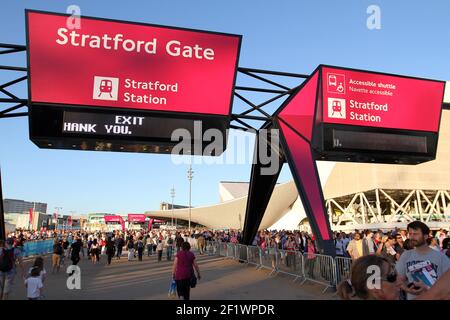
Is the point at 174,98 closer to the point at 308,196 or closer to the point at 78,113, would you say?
the point at 78,113

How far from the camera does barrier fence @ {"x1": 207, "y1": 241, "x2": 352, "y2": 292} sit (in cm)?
1054

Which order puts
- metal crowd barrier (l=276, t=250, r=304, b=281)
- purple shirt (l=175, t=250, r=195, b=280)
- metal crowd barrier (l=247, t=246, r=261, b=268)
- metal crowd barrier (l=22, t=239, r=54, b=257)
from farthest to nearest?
1. metal crowd barrier (l=22, t=239, r=54, b=257)
2. metal crowd barrier (l=247, t=246, r=261, b=268)
3. metal crowd barrier (l=276, t=250, r=304, b=281)
4. purple shirt (l=175, t=250, r=195, b=280)

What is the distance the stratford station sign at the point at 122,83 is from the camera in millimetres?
10273

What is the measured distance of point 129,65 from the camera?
10.9m

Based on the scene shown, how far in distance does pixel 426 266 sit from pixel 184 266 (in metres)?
4.77

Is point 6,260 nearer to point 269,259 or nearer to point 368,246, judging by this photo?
point 368,246

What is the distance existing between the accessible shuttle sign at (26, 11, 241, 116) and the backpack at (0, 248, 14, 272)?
13.4 ft

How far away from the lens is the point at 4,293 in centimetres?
870

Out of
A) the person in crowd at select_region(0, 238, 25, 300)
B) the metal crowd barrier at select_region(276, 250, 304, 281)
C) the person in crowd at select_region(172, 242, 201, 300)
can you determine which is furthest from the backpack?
the metal crowd barrier at select_region(276, 250, 304, 281)

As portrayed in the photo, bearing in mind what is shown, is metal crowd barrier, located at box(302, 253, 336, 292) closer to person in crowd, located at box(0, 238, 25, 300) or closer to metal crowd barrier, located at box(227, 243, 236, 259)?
person in crowd, located at box(0, 238, 25, 300)

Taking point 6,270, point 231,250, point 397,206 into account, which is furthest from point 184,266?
point 397,206

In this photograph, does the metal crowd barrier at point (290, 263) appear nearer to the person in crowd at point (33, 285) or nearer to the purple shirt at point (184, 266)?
the purple shirt at point (184, 266)
